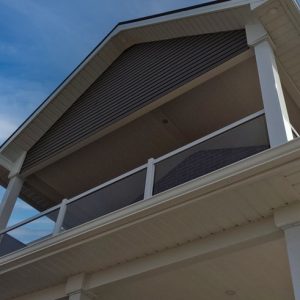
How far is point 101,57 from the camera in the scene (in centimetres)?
1039

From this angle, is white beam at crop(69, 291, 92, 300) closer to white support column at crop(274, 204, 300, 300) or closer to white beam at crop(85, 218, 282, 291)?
white beam at crop(85, 218, 282, 291)

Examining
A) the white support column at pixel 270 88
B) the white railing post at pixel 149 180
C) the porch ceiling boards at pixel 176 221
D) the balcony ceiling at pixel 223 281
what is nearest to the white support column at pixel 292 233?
the porch ceiling boards at pixel 176 221

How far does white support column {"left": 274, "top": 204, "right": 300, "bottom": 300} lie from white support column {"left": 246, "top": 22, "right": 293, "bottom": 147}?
83 cm

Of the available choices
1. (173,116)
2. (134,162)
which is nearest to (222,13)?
(173,116)

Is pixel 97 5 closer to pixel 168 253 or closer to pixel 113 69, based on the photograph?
pixel 113 69

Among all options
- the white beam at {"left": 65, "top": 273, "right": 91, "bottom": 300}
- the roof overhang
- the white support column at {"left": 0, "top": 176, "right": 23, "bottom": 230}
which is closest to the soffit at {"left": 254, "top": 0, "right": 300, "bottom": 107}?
the roof overhang

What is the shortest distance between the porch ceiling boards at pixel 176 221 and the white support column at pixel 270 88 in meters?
0.56

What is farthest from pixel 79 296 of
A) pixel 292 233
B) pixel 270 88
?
pixel 270 88

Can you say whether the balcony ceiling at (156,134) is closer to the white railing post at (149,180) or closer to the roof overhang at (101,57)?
the roof overhang at (101,57)

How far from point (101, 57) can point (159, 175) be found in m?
5.03

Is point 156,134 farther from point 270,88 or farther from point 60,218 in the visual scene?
point 270,88

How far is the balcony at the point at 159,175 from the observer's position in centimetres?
573

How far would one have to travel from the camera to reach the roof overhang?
8.28 meters

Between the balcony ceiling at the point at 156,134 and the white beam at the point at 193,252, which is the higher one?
the balcony ceiling at the point at 156,134
